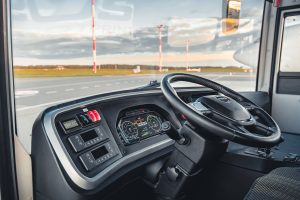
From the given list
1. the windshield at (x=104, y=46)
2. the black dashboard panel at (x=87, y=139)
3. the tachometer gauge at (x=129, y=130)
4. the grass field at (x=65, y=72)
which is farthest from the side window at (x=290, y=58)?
the black dashboard panel at (x=87, y=139)

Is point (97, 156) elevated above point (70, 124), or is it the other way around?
point (70, 124)

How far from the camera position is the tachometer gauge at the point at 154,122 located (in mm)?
1598

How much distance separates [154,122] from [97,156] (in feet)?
1.65

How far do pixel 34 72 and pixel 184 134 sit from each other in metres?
0.82

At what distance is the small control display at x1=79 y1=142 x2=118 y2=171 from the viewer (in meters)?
1.15

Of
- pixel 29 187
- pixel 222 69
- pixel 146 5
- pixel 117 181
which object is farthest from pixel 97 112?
pixel 222 69

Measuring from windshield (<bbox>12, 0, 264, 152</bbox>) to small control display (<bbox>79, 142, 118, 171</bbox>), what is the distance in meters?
0.28

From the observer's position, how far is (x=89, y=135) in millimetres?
1234

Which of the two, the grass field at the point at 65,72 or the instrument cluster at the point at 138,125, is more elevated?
the grass field at the point at 65,72

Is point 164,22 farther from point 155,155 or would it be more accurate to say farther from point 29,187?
point 29,187

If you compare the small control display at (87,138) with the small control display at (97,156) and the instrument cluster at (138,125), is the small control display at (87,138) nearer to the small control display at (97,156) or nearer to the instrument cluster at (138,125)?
the small control display at (97,156)

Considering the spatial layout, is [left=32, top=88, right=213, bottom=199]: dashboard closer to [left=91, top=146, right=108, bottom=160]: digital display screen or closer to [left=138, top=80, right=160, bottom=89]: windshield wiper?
[left=91, top=146, right=108, bottom=160]: digital display screen

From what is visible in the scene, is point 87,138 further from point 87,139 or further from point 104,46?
point 104,46

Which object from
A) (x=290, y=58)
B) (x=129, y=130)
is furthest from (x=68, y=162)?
(x=290, y=58)
